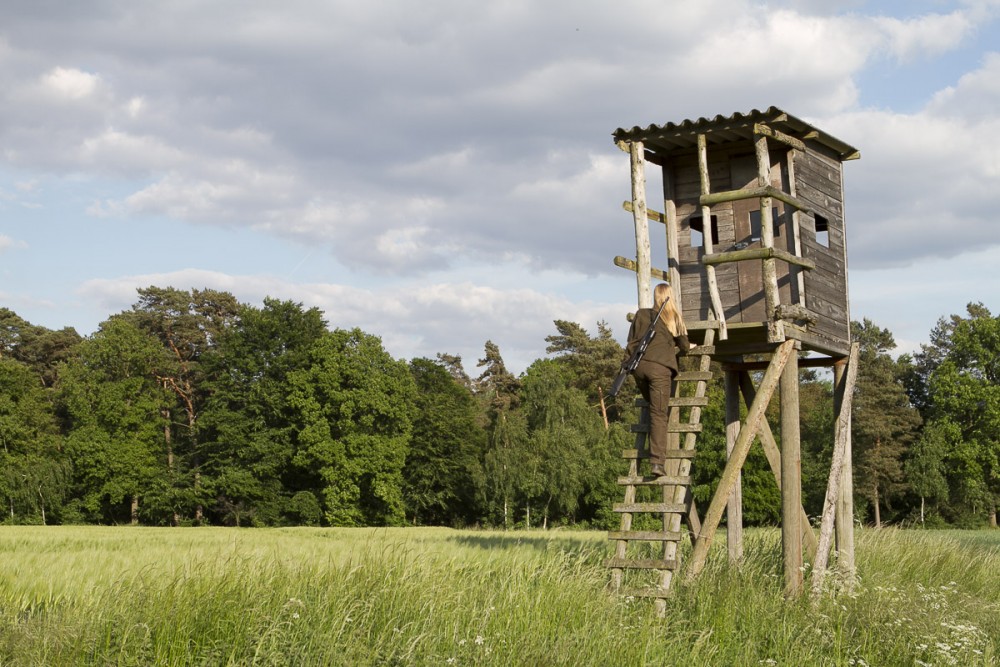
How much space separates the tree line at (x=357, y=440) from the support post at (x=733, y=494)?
39603mm

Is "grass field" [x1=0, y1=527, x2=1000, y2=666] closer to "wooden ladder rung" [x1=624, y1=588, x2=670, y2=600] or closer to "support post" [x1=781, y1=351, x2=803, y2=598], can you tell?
"wooden ladder rung" [x1=624, y1=588, x2=670, y2=600]

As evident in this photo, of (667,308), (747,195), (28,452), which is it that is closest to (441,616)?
(667,308)

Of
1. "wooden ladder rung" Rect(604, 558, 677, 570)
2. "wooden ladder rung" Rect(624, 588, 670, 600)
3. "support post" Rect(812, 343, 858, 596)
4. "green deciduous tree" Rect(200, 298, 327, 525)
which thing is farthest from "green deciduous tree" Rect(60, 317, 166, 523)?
"wooden ladder rung" Rect(624, 588, 670, 600)

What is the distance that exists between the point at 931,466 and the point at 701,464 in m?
13.7

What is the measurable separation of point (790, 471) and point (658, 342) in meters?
3.11

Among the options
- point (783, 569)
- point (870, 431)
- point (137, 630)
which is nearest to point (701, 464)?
point (870, 431)

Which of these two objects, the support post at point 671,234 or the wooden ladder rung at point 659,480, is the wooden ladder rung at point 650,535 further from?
the support post at point 671,234

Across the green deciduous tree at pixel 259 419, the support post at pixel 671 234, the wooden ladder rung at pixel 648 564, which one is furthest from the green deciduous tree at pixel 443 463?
the wooden ladder rung at pixel 648 564

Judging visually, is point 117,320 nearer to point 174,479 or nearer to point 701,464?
point 174,479

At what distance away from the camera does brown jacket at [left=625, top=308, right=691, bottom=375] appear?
12750 millimetres

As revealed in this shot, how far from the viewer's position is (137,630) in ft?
27.0

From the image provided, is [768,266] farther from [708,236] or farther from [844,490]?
[844,490]

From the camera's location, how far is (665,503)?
12398mm

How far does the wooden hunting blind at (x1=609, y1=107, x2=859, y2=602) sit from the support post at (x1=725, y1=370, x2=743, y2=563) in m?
0.05
